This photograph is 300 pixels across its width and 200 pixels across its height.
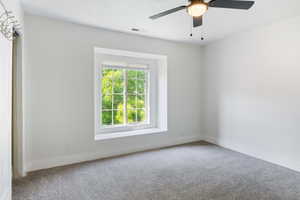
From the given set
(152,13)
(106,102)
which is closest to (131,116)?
(106,102)

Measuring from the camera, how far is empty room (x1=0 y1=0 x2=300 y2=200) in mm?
2129

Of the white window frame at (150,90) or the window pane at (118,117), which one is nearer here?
the white window frame at (150,90)

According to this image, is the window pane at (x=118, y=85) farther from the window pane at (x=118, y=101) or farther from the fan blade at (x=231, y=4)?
the fan blade at (x=231, y=4)

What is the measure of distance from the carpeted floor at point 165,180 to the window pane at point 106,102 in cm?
104

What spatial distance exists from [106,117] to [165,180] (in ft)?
5.85

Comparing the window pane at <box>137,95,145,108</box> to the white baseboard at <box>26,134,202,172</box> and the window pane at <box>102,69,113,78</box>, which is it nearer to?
the window pane at <box>102,69,113,78</box>

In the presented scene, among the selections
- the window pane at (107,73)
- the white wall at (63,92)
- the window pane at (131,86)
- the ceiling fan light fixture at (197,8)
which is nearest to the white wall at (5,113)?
the white wall at (63,92)

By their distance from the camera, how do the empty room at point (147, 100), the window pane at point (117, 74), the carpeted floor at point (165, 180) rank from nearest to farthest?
the carpeted floor at point (165, 180), the empty room at point (147, 100), the window pane at point (117, 74)

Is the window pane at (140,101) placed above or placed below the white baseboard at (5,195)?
above

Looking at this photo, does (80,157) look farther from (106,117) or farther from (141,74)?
(141,74)

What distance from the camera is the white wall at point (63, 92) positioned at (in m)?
2.62

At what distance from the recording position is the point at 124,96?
373 centimetres

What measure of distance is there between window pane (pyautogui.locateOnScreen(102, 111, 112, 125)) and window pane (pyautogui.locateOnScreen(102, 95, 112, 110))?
10 centimetres

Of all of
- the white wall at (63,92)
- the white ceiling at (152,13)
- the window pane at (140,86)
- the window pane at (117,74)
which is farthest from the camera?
the window pane at (140,86)
